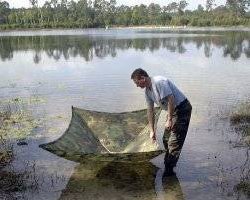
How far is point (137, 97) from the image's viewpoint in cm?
1577

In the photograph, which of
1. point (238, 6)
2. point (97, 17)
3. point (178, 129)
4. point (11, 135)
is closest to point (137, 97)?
point (11, 135)

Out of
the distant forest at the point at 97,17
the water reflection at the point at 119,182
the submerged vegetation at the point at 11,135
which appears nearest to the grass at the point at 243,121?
the water reflection at the point at 119,182

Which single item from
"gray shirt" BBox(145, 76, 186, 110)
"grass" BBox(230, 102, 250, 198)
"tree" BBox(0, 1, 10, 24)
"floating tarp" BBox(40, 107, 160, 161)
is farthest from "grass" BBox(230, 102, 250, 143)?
"tree" BBox(0, 1, 10, 24)

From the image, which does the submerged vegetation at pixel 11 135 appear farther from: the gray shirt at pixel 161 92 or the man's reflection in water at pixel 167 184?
the gray shirt at pixel 161 92

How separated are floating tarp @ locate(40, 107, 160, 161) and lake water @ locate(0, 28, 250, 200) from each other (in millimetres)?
524

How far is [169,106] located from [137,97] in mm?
8141

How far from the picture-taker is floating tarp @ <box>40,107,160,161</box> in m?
9.13

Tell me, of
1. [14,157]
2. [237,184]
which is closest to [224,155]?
[237,184]

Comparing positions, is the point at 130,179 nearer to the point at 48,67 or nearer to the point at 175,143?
the point at 175,143

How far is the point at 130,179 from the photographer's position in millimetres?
8242

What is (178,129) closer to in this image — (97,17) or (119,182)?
(119,182)

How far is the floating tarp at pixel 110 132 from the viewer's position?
9133 mm

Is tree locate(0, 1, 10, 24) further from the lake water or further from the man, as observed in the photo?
the man

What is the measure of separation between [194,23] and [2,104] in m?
88.3
